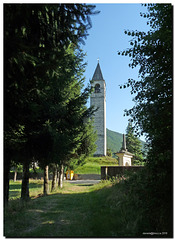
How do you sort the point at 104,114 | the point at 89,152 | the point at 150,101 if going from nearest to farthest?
the point at 150,101, the point at 89,152, the point at 104,114

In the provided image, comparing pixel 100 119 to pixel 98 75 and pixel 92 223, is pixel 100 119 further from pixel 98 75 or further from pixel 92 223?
pixel 92 223

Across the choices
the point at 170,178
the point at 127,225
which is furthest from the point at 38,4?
the point at 127,225

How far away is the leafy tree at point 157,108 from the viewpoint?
3.84m

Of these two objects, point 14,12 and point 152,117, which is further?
point 152,117

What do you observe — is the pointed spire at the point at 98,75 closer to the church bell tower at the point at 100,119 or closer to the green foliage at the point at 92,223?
the church bell tower at the point at 100,119

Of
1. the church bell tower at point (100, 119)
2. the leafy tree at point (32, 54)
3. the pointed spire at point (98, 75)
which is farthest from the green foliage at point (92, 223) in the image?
the pointed spire at point (98, 75)

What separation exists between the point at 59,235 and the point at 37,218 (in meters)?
1.67

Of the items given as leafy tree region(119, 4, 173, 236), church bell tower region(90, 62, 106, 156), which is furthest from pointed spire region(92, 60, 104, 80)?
leafy tree region(119, 4, 173, 236)

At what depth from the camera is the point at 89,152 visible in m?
16.1

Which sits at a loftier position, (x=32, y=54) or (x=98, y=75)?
(x=98, y=75)

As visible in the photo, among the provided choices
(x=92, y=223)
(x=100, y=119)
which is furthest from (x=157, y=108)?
(x=100, y=119)

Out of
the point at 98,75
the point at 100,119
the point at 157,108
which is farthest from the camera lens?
the point at 98,75

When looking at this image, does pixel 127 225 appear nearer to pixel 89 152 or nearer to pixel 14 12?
pixel 14 12

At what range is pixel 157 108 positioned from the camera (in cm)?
446
